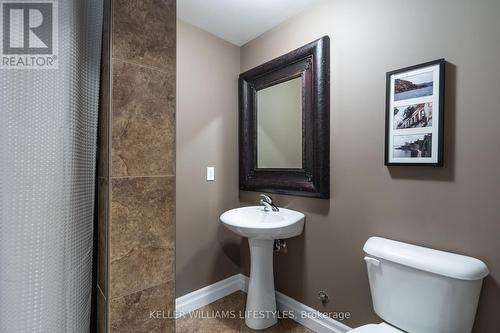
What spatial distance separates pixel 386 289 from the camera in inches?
45.5

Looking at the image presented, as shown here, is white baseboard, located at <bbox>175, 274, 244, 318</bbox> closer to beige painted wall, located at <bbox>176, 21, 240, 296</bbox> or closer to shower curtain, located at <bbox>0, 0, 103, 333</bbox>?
beige painted wall, located at <bbox>176, 21, 240, 296</bbox>

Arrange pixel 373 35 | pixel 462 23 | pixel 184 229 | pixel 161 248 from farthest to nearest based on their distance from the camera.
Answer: pixel 184 229
pixel 373 35
pixel 462 23
pixel 161 248

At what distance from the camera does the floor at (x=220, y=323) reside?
1.67m

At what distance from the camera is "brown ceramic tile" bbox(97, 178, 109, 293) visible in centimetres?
84

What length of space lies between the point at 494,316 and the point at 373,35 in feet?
4.79

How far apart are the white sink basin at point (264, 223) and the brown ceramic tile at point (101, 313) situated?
0.76 meters

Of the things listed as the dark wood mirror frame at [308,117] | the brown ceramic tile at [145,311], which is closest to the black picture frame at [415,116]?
the dark wood mirror frame at [308,117]

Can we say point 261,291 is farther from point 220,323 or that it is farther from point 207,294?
point 207,294

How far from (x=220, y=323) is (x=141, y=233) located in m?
1.26

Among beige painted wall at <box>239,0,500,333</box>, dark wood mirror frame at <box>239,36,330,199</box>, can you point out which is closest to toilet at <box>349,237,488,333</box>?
beige painted wall at <box>239,0,500,333</box>

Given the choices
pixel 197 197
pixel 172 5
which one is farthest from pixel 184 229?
pixel 172 5

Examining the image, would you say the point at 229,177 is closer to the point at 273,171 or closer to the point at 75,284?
the point at 273,171

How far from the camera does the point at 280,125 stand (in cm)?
189

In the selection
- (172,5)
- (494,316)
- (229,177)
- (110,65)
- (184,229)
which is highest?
(172,5)
